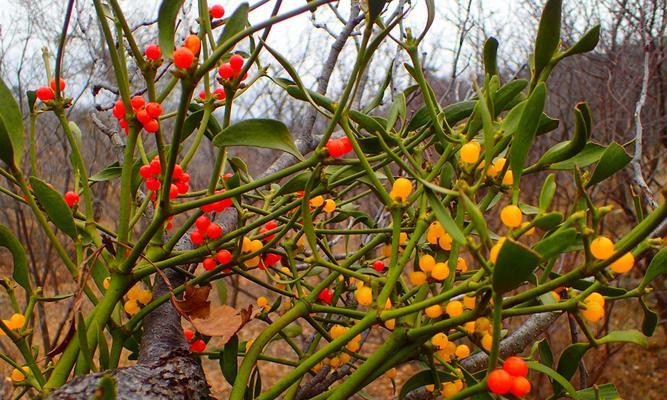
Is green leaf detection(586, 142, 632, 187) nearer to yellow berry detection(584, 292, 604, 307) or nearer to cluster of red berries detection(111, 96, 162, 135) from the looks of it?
yellow berry detection(584, 292, 604, 307)

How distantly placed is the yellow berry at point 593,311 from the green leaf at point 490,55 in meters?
0.19

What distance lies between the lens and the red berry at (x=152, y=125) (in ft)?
1.32

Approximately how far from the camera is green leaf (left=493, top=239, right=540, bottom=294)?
24 centimetres

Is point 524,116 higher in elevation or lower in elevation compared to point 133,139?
lower

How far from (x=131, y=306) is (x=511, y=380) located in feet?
1.15

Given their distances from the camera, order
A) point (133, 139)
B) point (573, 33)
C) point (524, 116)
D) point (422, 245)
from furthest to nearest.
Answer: point (573, 33)
point (422, 245)
point (133, 139)
point (524, 116)

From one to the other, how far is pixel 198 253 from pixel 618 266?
31 centimetres

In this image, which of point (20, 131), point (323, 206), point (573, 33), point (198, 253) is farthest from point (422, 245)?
point (573, 33)

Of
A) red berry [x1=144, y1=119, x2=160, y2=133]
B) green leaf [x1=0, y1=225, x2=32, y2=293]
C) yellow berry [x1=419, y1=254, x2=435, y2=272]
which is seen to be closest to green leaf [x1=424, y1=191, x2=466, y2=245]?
yellow berry [x1=419, y1=254, x2=435, y2=272]

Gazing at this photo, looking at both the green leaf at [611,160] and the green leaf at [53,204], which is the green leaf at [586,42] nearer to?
the green leaf at [611,160]

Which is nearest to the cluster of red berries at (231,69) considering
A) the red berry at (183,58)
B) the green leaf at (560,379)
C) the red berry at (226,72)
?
the red berry at (226,72)

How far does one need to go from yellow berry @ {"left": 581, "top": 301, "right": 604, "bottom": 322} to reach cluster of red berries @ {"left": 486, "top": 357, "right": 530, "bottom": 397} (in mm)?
53

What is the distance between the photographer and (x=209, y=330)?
44 centimetres

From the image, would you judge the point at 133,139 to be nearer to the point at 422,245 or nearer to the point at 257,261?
the point at 257,261
